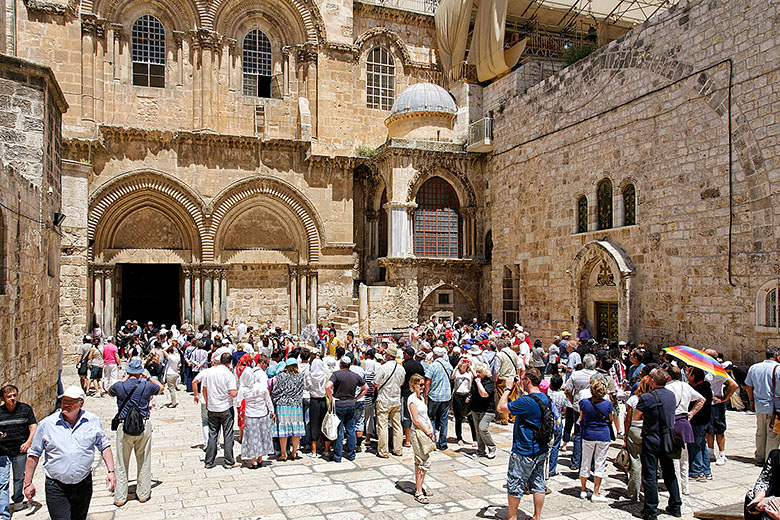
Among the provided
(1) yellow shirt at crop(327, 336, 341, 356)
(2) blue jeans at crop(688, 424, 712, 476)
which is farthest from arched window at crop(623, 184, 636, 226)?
(2) blue jeans at crop(688, 424, 712, 476)

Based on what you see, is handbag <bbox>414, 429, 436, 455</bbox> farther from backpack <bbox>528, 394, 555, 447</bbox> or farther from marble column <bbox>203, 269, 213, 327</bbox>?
marble column <bbox>203, 269, 213, 327</bbox>

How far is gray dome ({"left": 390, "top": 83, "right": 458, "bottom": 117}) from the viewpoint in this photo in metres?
21.2

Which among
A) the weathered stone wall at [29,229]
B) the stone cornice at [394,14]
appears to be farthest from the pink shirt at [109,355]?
the stone cornice at [394,14]

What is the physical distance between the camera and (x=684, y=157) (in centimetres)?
1357

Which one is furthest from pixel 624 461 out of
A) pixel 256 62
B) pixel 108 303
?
pixel 256 62

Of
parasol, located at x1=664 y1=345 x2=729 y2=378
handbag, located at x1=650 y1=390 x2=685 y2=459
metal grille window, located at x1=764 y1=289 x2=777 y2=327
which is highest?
metal grille window, located at x1=764 y1=289 x2=777 y2=327

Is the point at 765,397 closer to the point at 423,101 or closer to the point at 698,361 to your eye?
the point at 698,361

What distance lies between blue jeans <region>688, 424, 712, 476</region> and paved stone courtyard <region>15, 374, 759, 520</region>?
191mm

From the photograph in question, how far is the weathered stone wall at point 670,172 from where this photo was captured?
39.2 ft

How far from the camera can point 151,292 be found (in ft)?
83.4

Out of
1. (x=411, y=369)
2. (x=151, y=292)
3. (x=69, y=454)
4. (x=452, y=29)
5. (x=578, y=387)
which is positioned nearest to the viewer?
(x=69, y=454)

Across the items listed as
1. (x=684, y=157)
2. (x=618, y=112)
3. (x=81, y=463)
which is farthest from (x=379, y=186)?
(x=81, y=463)

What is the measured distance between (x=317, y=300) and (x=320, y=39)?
8994 millimetres

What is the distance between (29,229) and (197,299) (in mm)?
10787
